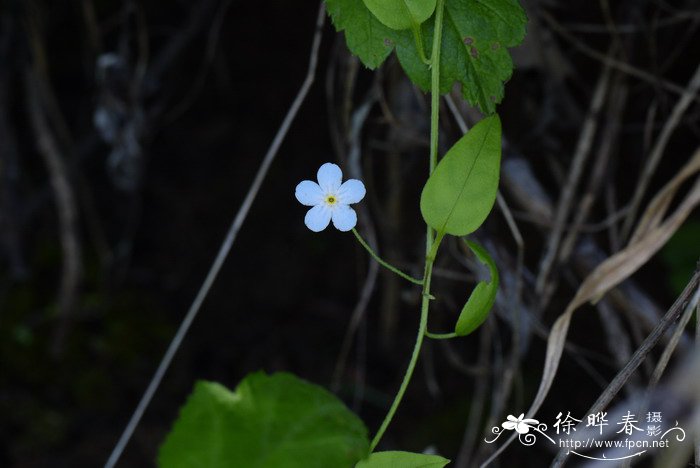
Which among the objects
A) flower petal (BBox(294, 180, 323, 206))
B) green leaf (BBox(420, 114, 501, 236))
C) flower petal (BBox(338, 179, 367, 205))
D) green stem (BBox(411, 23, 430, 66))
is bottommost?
flower petal (BBox(294, 180, 323, 206))

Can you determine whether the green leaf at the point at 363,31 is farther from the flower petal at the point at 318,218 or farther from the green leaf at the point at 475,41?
the flower petal at the point at 318,218

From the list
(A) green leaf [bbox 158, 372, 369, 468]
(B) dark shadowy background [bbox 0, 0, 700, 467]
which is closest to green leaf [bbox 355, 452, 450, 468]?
(A) green leaf [bbox 158, 372, 369, 468]

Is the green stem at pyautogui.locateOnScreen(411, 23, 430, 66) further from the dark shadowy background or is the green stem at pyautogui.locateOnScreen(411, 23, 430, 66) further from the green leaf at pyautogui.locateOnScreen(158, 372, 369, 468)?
the dark shadowy background

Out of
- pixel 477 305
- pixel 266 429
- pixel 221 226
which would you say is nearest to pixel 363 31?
pixel 477 305

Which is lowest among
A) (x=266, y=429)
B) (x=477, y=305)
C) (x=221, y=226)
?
(x=266, y=429)

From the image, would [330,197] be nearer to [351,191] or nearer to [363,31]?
[351,191]

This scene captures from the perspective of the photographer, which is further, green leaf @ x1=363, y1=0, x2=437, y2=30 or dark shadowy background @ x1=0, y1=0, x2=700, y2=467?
dark shadowy background @ x1=0, y1=0, x2=700, y2=467

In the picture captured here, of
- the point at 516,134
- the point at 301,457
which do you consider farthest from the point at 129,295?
the point at 301,457

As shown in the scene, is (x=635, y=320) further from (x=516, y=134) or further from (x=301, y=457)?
(x=301, y=457)
